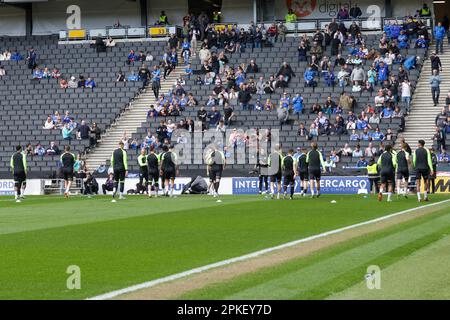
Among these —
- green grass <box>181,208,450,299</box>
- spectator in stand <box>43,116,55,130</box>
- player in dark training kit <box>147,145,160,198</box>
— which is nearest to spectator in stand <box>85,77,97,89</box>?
spectator in stand <box>43,116,55,130</box>

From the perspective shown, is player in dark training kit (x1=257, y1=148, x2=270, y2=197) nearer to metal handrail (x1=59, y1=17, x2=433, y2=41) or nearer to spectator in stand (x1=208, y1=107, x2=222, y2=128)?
spectator in stand (x1=208, y1=107, x2=222, y2=128)

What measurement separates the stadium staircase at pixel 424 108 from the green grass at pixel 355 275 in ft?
92.4

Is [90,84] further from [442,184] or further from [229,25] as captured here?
[442,184]

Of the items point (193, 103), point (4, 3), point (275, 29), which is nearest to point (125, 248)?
point (193, 103)

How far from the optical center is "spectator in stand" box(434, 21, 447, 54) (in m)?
51.0

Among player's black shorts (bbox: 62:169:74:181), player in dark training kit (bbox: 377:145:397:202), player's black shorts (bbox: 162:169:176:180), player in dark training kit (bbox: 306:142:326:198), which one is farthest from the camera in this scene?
player's black shorts (bbox: 62:169:74:181)

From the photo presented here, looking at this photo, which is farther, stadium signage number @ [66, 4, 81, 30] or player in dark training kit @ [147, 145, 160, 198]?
stadium signage number @ [66, 4, 81, 30]

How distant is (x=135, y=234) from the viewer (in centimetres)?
2002

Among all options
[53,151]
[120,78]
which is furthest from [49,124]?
[120,78]

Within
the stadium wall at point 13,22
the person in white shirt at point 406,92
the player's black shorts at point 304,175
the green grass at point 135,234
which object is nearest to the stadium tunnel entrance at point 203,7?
the stadium wall at point 13,22

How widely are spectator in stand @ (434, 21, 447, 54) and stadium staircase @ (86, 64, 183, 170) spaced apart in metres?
13.6

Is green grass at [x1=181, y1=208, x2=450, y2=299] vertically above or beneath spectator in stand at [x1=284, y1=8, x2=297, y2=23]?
beneath

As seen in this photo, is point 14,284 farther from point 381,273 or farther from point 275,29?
point 275,29

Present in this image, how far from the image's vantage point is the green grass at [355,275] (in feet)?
37.4
